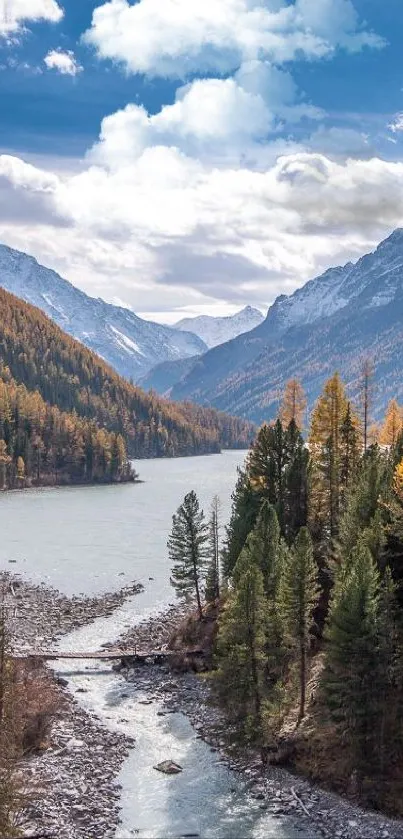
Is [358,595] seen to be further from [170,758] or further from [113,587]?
[113,587]

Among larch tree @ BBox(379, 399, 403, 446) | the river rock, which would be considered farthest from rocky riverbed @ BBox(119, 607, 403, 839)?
larch tree @ BBox(379, 399, 403, 446)

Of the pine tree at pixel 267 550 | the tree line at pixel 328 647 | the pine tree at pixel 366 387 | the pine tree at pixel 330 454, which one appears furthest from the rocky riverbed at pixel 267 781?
the pine tree at pixel 366 387

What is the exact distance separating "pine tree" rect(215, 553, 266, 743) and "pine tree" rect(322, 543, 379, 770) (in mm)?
5394

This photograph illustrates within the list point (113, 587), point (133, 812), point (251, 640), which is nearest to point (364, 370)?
point (113, 587)

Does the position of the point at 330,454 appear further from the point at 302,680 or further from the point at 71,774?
the point at 71,774

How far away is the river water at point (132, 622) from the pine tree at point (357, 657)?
5.52 metres

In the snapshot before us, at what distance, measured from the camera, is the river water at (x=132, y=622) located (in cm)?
3666

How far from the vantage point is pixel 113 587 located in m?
84.3

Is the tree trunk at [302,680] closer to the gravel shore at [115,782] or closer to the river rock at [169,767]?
the gravel shore at [115,782]

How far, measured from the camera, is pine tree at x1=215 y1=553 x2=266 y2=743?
42.7 m

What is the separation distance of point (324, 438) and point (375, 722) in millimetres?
38061

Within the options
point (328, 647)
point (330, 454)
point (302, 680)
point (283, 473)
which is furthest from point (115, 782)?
point (330, 454)

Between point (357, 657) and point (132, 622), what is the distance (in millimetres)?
37934

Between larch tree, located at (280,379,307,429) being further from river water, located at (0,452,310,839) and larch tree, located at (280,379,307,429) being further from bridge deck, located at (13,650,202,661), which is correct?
bridge deck, located at (13,650,202,661)
